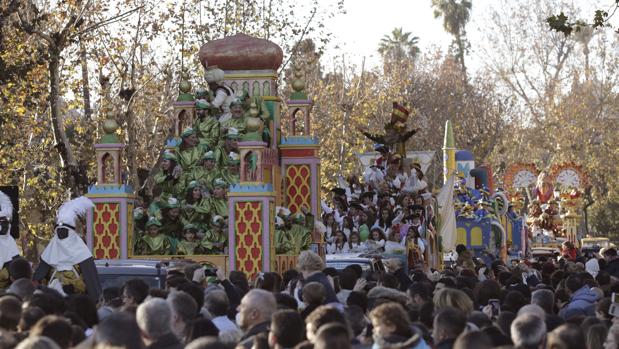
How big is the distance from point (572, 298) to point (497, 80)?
59.5 metres

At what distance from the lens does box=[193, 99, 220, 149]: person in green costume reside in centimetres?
2373

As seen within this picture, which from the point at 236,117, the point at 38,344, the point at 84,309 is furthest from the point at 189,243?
the point at 38,344

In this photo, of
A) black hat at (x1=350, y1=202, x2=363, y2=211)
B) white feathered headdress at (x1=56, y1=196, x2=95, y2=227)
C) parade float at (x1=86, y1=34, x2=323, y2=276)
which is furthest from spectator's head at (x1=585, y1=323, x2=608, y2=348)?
black hat at (x1=350, y1=202, x2=363, y2=211)

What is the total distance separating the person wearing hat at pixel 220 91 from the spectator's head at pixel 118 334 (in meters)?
15.8

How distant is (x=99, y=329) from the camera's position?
27.5ft

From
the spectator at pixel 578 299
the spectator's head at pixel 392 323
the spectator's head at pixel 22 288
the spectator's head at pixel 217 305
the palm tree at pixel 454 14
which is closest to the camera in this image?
the spectator's head at pixel 392 323

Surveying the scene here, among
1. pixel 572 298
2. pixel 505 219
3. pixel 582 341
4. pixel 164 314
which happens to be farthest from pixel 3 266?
pixel 505 219

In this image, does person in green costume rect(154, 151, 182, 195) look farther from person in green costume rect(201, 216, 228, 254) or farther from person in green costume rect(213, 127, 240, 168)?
person in green costume rect(201, 216, 228, 254)

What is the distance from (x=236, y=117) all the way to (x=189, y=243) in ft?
7.99

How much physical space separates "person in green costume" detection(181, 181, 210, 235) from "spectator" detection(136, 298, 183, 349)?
1357 centimetres

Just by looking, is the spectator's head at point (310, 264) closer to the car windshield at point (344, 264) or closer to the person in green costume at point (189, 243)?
the car windshield at point (344, 264)

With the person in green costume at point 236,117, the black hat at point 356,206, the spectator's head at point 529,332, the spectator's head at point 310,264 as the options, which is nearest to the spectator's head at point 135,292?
the spectator's head at point 310,264

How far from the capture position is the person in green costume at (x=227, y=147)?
23344mm

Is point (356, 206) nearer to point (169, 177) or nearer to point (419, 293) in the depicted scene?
point (169, 177)
